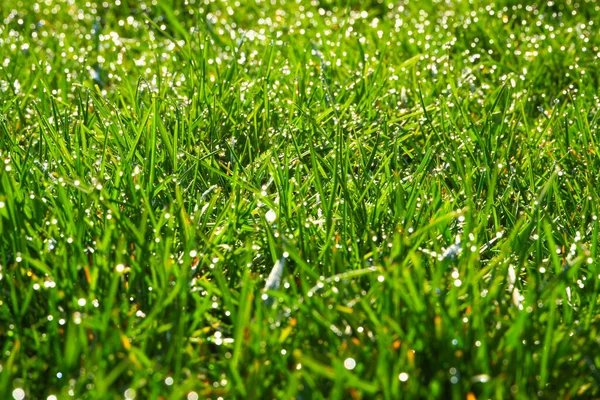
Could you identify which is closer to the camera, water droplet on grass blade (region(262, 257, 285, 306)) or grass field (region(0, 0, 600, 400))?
grass field (region(0, 0, 600, 400))

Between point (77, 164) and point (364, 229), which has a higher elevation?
point (77, 164)

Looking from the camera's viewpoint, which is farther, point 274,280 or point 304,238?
point 304,238

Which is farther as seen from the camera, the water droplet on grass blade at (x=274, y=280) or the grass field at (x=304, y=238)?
the water droplet on grass blade at (x=274, y=280)

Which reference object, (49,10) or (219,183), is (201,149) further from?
(49,10)

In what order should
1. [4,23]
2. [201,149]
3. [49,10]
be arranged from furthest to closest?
[49,10]
[4,23]
[201,149]

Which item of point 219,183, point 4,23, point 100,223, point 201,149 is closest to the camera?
point 100,223

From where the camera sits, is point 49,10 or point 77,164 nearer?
point 77,164

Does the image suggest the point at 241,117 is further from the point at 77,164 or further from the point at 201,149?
the point at 77,164

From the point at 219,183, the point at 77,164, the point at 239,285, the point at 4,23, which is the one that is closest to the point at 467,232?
the point at 239,285
